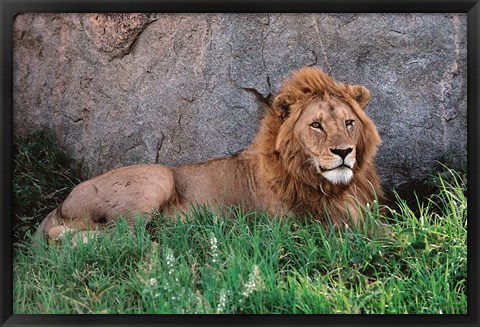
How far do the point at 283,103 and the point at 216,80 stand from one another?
565 mm

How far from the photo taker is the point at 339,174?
3.89 metres

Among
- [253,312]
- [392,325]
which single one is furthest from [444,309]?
[253,312]

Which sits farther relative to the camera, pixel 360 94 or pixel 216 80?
pixel 216 80

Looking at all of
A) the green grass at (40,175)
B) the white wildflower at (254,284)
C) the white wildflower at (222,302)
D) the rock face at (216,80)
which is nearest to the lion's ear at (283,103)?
the rock face at (216,80)

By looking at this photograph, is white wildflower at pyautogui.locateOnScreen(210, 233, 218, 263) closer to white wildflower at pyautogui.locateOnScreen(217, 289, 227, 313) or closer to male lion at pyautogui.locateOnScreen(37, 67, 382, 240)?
white wildflower at pyautogui.locateOnScreen(217, 289, 227, 313)

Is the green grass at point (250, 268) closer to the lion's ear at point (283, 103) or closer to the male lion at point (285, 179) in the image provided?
the male lion at point (285, 179)

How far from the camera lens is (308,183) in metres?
4.04

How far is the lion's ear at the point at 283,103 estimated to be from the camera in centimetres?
404

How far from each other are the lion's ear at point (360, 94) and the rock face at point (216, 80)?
393 millimetres

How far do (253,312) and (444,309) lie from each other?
78 centimetres

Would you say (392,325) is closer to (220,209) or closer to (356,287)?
(356,287)

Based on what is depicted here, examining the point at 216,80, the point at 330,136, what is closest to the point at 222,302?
the point at 330,136

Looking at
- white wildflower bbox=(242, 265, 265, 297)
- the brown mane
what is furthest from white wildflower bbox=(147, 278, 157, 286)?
the brown mane

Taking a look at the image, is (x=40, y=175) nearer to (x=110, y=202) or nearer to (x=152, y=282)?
(x=110, y=202)
